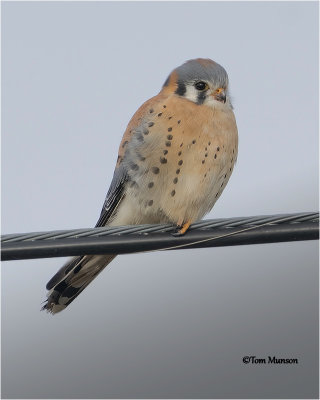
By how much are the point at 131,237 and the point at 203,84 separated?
1.77 metres

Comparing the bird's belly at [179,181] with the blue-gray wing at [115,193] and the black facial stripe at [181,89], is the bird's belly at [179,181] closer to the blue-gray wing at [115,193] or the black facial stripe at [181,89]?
the blue-gray wing at [115,193]

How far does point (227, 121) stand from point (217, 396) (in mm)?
2912

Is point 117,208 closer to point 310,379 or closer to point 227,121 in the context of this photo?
point 227,121

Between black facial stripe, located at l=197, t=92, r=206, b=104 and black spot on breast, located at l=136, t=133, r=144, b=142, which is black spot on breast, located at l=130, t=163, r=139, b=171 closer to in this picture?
black spot on breast, located at l=136, t=133, r=144, b=142

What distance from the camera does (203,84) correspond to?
5191 millimetres

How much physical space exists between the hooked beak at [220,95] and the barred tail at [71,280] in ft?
3.72

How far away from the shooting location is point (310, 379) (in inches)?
272

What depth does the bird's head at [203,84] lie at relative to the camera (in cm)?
513

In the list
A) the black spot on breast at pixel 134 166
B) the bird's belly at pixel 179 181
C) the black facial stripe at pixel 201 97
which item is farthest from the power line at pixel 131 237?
the black facial stripe at pixel 201 97

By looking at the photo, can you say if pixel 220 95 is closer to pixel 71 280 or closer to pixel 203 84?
pixel 203 84

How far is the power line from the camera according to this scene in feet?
11.7

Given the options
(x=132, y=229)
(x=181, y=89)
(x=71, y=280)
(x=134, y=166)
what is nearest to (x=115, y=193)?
(x=134, y=166)

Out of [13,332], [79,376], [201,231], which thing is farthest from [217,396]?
[201,231]

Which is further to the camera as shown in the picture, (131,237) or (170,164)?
(170,164)
